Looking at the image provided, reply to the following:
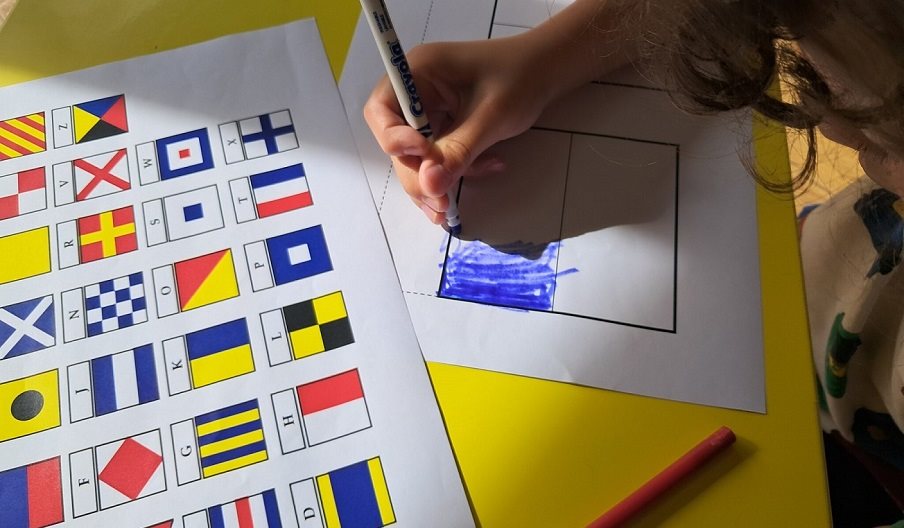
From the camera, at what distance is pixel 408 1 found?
58 cm

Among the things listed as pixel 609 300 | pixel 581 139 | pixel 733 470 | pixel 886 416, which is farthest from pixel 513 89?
pixel 886 416

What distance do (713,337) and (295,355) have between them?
0.87ft

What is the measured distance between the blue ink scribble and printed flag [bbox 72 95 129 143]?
0.28 meters

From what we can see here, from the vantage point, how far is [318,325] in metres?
0.46

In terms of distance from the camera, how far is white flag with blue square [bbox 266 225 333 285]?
0.47 metres

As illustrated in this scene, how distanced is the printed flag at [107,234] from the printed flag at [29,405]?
9cm

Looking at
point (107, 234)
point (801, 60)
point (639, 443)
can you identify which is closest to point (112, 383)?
point (107, 234)

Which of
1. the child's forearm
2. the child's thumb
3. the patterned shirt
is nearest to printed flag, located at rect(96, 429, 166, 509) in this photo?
the child's thumb

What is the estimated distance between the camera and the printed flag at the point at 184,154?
1.69 ft

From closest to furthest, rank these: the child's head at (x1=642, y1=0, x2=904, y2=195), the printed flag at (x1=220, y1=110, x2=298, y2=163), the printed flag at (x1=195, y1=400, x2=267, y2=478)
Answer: the child's head at (x1=642, y1=0, x2=904, y2=195) < the printed flag at (x1=195, y1=400, x2=267, y2=478) < the printed flag at (x1=220, y1=110, x2=298, y2=163)

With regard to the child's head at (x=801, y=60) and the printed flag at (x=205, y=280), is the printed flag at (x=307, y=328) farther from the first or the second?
the child's head at (x=801, y=60)

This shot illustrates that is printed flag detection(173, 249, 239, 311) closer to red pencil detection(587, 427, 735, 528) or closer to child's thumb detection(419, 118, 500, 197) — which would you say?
child's thumb detection(419, 118, 500, 197)

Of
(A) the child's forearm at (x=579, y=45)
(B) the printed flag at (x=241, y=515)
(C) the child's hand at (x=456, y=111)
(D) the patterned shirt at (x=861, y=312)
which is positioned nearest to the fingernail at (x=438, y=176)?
(C) the child's hand at (x=456, y=111)

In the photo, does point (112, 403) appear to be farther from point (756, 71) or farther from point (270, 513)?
point (756, 71)
